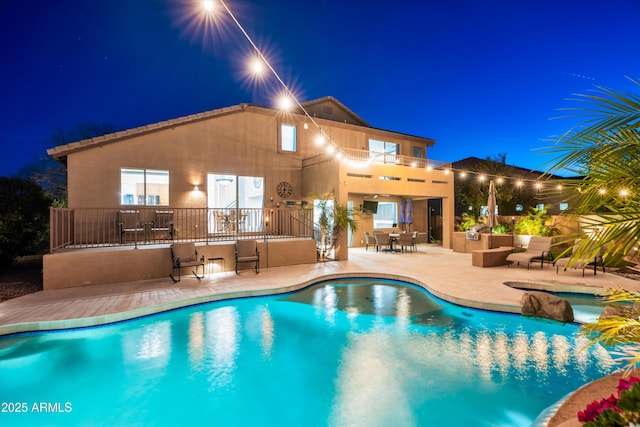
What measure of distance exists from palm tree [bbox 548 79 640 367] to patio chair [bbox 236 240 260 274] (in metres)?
8.58

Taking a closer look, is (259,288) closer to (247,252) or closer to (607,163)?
(247,252)

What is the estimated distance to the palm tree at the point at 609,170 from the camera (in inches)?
56.0

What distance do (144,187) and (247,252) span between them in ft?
16.9

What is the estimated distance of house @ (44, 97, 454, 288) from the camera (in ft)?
31.7

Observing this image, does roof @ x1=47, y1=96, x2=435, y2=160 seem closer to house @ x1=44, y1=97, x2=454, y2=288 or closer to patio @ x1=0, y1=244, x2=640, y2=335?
house @ x1=44, y1=97, x2=454, y2=288

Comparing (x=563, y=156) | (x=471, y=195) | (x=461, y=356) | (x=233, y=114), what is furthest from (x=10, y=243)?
(x=471, y=195)

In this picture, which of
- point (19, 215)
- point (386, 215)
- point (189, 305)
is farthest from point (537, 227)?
point (19, 215)

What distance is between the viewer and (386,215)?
17.9 m

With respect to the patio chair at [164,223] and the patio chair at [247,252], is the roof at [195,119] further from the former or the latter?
the patio chair at [247,252]

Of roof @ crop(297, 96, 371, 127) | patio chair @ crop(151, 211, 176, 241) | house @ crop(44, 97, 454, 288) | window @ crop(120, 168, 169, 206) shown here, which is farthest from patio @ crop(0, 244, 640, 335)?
roof @ crop(297, 96, 371, 127)

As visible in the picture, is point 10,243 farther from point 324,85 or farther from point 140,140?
point 324,85

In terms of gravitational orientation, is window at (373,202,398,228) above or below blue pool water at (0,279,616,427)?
above

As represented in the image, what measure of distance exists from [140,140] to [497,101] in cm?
4172

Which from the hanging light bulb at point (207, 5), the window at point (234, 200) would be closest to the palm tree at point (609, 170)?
the hanging light bulb at point (207, 5)
